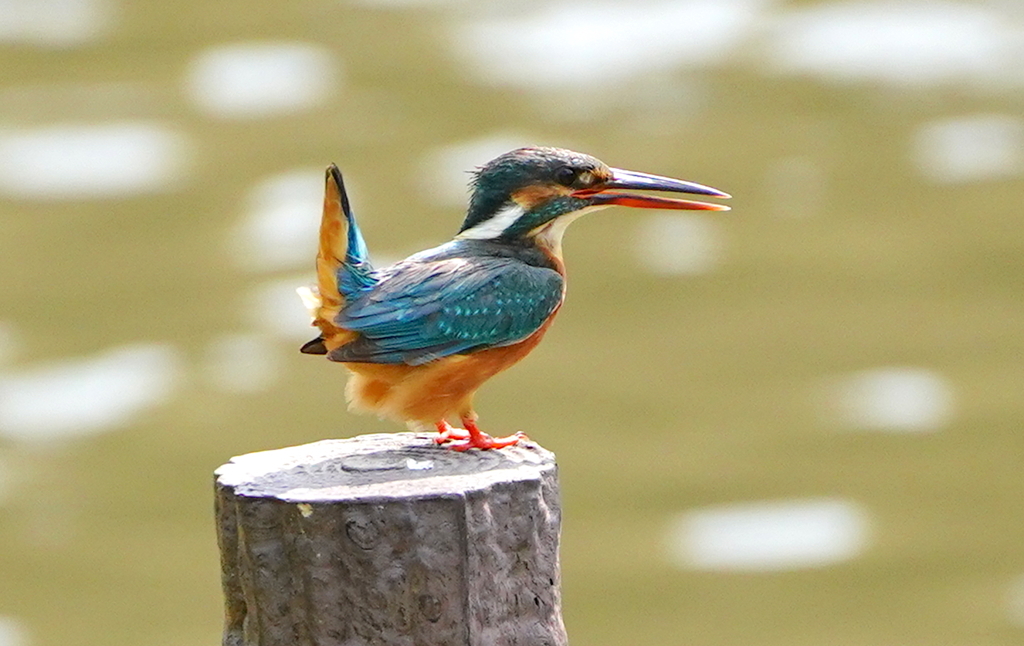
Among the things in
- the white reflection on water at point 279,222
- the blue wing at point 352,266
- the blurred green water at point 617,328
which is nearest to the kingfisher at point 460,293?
the blue wing at point 352,266

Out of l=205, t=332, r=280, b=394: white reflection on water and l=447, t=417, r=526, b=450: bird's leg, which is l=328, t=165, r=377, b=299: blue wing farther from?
l=205, t=332, r=280, b=394: white reflection on water

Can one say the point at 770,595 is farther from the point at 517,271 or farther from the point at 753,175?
the point at 517,271

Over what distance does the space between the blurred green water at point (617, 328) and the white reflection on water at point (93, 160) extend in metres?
0.15

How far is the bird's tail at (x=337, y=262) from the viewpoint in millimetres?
4742

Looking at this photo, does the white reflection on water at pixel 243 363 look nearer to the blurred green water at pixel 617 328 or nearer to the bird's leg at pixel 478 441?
the blurred green water at pixel 617 328

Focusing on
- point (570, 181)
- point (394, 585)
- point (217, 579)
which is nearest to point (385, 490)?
point (394, 585)

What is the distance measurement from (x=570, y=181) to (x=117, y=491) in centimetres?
864

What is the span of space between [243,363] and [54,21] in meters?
3.64

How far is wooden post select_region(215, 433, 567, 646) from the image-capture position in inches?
154

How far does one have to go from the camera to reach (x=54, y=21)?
15.2 metres

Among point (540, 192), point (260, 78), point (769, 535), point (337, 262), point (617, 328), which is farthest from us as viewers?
point (260, 78)

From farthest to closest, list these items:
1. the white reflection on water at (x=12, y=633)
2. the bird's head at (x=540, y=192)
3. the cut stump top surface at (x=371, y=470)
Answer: the white reflection on water at (x=12, y=633)
the bird's head at (x=540, y=192)
the cut stump top surface at (x=371, y=470)

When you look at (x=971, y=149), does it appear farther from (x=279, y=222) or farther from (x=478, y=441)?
(x=478, y=441)

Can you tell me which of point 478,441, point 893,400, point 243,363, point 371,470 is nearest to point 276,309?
point 243,363
